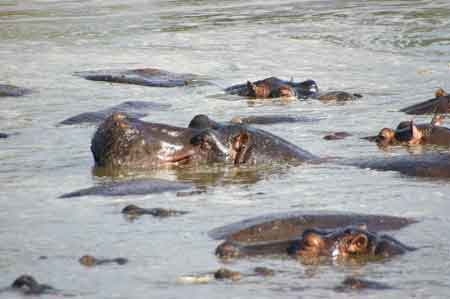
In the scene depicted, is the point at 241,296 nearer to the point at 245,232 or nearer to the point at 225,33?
the point at 245,232

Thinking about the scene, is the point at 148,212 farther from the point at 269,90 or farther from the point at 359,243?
the point at 269,90

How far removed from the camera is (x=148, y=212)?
6.45 metres

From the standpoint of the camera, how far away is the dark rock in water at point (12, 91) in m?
12.8

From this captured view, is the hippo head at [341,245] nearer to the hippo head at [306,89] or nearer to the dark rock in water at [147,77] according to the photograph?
the hippo head at [306,89]

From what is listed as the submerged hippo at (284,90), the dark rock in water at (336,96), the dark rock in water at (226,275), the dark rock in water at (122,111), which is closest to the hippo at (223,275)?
the dark rock in water at (226,275)

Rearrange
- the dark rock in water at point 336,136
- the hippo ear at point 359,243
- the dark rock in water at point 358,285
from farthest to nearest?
the dark rock in water at point 336,136
the hippo ear at point 359,243
the dark rock in water at point 358,285

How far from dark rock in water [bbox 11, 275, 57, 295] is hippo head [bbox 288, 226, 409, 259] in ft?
3.61

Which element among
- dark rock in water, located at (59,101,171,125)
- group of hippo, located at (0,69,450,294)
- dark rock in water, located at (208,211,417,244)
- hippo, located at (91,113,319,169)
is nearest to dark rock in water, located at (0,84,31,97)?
group of hippo, located at (0,69,450,294)

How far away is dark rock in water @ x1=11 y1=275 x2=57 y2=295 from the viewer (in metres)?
4.89

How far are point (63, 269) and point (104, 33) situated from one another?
16037 mm

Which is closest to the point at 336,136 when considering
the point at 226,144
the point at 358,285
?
the point at 226,144

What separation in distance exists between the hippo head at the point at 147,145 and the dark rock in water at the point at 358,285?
3065 mm

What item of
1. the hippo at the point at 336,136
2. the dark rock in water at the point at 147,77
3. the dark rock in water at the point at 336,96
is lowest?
the dark rock in water at the point at 147,77

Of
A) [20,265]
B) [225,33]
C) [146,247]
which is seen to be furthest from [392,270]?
[225,33]
